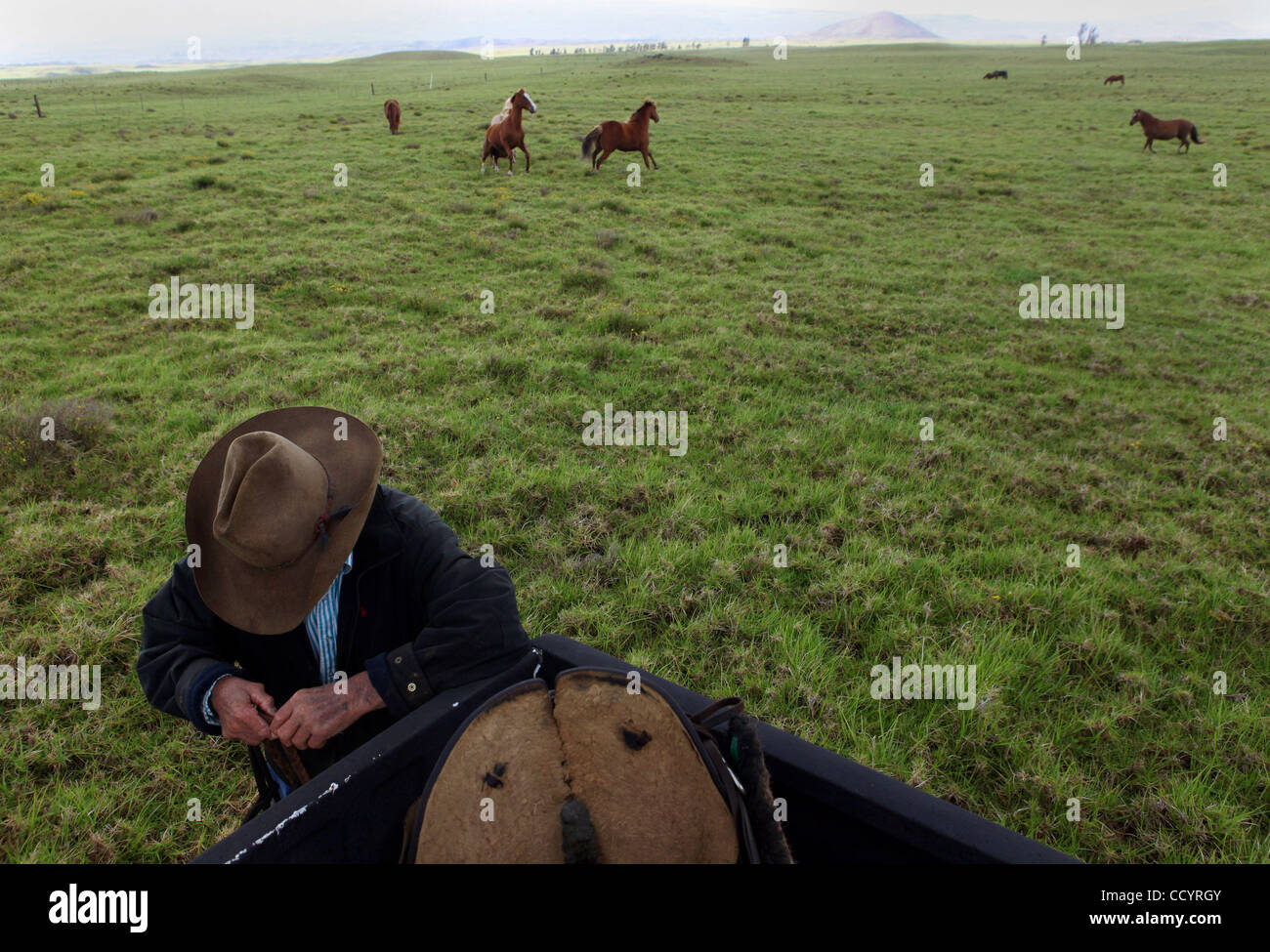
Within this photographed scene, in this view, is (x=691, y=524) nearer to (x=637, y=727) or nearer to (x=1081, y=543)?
(x=1081, y=543)

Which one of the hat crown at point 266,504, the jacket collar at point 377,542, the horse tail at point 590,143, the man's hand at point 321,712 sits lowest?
the man's hand at point 321,712

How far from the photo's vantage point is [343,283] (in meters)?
9.54

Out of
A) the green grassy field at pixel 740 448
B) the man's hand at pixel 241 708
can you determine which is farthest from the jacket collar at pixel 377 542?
the green grassy field at pixel 740 448

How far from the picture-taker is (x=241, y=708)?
7.17 feet

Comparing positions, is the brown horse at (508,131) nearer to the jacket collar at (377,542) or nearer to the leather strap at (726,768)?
the jacket collar at (377,542)

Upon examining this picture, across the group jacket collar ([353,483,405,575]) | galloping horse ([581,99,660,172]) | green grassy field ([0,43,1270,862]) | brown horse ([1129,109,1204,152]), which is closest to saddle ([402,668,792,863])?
jacket collar ([353,483,405,575])

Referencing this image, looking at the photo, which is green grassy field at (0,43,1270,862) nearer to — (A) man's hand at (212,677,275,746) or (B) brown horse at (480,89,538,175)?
(A) man's hand at (212,677,275,746)

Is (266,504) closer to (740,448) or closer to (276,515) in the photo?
(276,515)

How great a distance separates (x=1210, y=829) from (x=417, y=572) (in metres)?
3.33

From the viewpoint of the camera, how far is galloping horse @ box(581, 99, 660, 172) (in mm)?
16766

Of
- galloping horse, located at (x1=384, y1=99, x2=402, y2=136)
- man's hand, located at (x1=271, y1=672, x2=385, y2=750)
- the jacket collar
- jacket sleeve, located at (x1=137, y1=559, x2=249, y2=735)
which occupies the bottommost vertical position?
man's hand, located at (x1=271, y1=672, x2=385, y2=750)

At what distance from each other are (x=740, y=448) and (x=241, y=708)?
14.1 ft

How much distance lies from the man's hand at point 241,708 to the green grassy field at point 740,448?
1039 millimetres

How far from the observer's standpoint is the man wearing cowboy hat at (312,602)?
2098 mm
